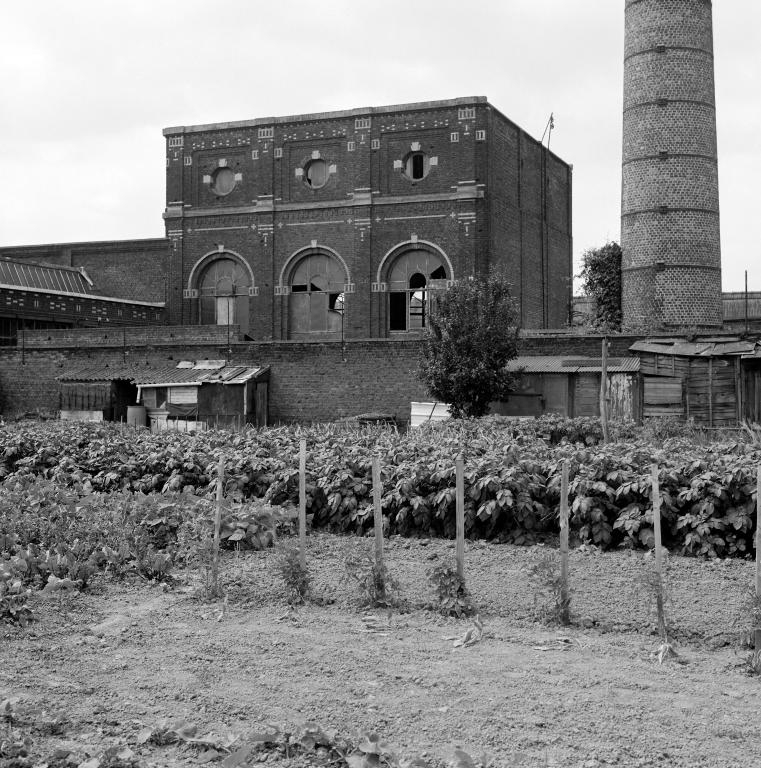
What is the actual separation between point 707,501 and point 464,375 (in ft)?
53.0

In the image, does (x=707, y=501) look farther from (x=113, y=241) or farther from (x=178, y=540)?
(x=113, y=241)

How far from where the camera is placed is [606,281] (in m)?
33.8

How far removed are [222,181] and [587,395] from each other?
19.2 metres

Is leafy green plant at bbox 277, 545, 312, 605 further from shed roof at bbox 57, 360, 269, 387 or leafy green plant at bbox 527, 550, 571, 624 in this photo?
shed roof at bbox 57, 360, 269, 387

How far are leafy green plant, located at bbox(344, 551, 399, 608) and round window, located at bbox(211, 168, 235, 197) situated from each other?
32.2 meters

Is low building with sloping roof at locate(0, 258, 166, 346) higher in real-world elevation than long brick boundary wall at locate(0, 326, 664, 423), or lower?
higher

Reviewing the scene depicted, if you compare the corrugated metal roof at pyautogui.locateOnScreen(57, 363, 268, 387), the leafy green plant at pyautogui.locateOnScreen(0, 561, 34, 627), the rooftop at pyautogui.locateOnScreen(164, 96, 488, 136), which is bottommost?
the leafy green plant at pyautogui.locateOnScreen(0, 561, 34, 627)

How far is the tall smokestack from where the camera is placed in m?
31.1

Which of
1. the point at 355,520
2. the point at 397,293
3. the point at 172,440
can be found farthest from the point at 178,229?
the point at 355,520

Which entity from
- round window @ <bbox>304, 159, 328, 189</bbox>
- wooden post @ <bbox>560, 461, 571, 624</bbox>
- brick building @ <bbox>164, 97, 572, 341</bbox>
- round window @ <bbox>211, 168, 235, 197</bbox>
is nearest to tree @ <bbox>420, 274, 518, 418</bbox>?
brick building @ <bbox>164, 97, 572, 341</bbox>

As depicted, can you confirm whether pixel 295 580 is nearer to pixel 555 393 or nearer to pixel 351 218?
pixel 555 393

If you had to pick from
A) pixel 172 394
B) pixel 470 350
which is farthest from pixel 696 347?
pixel 172 394

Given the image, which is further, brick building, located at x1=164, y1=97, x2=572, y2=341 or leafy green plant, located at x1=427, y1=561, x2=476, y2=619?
brick building, located at x1=164, y1=97, x2=572, y2=341

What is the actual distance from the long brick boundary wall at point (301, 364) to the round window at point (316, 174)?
8.12 metres
